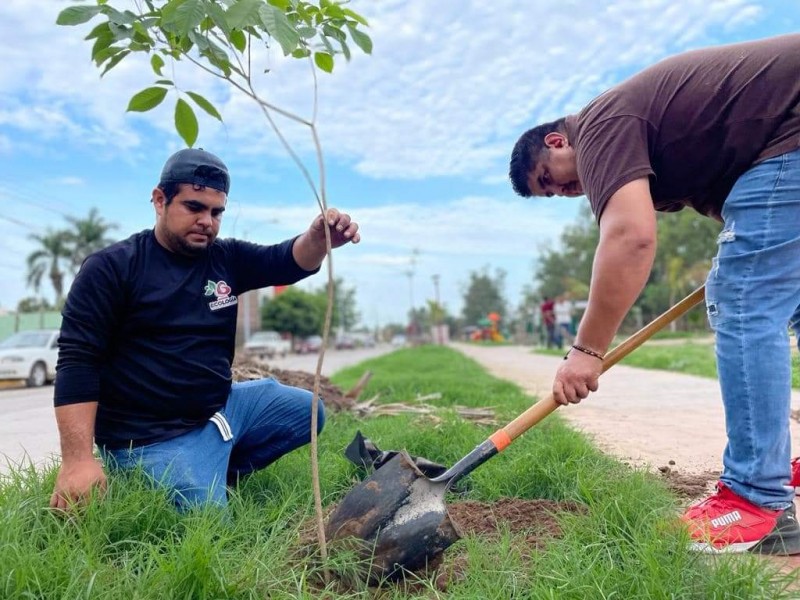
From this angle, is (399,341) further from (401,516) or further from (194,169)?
(401,516)

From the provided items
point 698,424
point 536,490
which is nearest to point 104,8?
point 536,490

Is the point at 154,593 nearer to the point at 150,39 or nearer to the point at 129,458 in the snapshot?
the point at 129,458

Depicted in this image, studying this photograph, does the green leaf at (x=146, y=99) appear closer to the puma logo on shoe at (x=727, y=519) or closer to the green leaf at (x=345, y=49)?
the green leaf at (x=345, y=49)

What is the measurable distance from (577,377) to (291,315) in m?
60.5

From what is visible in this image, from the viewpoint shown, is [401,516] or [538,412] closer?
[401,516]

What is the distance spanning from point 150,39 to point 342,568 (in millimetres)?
1688

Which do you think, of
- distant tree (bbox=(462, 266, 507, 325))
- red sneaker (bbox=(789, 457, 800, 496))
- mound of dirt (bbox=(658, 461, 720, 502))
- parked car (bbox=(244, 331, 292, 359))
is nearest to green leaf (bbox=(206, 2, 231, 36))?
mound of dirt (bbox=(658, 461, 720, 502))

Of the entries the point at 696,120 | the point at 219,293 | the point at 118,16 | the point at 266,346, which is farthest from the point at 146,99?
the point at 266,346

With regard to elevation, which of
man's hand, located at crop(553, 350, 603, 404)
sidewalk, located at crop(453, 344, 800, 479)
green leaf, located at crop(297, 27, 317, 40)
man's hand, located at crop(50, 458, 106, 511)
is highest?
green leaf, located at crop(297, 27, 317, 40)

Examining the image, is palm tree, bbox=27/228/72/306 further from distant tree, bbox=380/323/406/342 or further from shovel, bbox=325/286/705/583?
distant tree, bbox=380/323/406/342

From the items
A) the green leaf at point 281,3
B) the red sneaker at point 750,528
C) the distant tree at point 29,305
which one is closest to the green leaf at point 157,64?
the green leaf at point 281,3

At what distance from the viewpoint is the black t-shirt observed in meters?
2.41

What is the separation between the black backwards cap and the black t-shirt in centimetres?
36

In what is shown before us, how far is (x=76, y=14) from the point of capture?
1.60 meters
